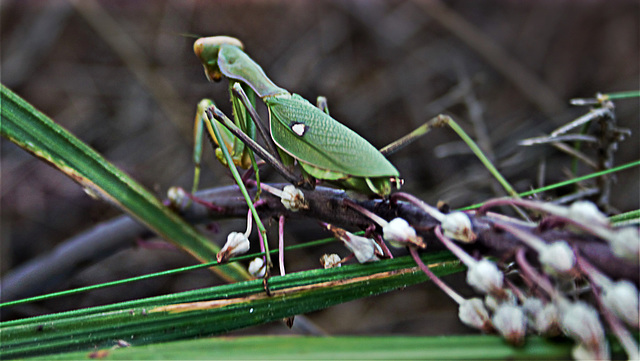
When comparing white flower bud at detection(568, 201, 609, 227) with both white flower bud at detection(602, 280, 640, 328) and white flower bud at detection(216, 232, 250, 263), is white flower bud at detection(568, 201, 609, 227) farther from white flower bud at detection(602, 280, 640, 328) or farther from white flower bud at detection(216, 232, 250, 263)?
white flower bud at detection(216, 232, 250, 263)

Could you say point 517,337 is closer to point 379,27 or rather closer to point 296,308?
point 296,308

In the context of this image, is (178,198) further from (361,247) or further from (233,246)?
(361,247)

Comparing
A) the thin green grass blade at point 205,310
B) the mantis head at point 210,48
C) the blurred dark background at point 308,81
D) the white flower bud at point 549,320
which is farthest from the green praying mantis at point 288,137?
the blurred dark background at point 308,81

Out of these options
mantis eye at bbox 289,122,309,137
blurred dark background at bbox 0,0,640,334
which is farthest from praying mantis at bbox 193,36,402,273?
blurred dark background at bbox 0,0,640,334

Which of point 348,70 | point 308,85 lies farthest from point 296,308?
point 348,70

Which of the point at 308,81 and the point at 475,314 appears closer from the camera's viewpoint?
the point at 475,314

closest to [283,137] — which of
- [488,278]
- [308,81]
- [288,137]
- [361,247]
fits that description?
[288,137]
